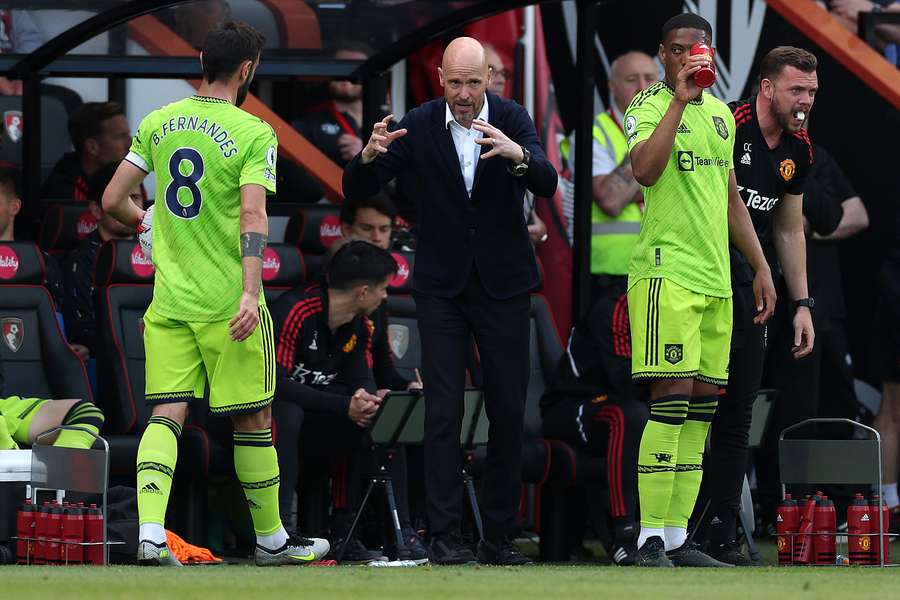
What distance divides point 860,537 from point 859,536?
11 millimetres

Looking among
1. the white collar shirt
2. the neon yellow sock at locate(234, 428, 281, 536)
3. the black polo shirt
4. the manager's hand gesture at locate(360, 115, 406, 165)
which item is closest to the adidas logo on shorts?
the neon yellow sock at locate(234, 428, 281, 536)

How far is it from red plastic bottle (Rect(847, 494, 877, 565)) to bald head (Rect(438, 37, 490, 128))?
2.11 metres

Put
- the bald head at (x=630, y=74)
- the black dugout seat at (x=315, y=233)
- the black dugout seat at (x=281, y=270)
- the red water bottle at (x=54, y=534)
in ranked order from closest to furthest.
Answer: the red water bottle at (x=54, y=534) → the black dugout seat at (x=281, y=270) → the black dugout seat at (x=315, y=233) → the bald head at (x=630, y=74)

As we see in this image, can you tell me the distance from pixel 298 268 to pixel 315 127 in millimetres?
1738

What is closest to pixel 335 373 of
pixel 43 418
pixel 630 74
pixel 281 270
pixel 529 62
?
pixel 281 270

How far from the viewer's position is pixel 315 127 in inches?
458

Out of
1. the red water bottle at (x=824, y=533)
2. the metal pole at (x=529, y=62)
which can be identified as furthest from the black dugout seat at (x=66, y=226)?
the red water bottle at (x=824, y=533)

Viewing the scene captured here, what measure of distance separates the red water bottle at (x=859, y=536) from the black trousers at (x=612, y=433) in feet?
3.52

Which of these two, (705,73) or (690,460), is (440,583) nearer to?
(690,460)

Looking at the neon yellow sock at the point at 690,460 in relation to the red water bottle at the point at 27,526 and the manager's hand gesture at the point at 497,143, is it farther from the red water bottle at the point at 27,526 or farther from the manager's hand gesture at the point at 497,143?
the red water bottle at the point at 27,526

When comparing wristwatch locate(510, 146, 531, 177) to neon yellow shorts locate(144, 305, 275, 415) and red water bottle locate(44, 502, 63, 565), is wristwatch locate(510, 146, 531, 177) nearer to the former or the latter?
neon yellow shorts locate(144, 305, 275, 415)

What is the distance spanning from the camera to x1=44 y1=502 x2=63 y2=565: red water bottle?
788 cm

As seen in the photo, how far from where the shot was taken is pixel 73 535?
7.84 metres

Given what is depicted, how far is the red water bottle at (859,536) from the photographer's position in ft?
27.2
